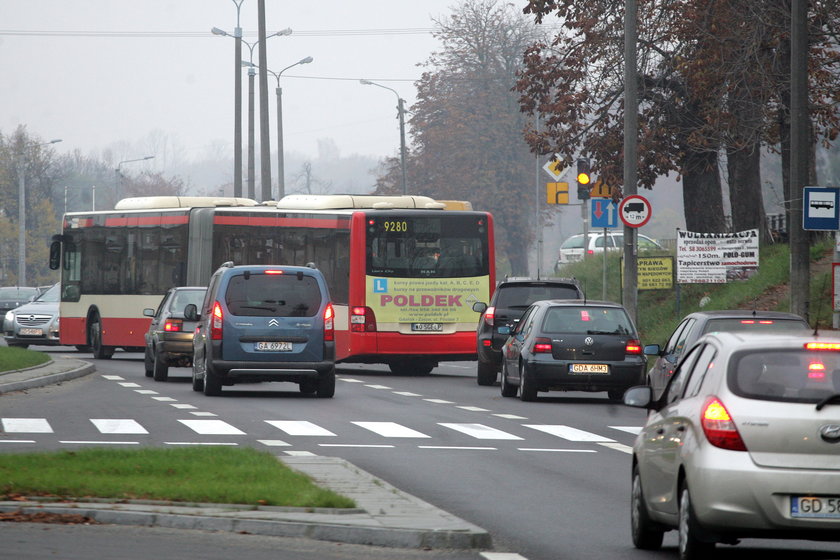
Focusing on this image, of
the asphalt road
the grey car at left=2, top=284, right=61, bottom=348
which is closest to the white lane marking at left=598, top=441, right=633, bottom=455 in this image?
the asphalt road

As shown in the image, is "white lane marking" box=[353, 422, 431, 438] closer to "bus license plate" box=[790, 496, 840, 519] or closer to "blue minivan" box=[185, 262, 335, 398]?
"blue minivan" box=[185, 262, 335, 398]

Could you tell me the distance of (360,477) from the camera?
41.5 ft

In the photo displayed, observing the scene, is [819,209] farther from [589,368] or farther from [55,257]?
[55,257]

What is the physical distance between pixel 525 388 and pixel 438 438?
6.72 meters

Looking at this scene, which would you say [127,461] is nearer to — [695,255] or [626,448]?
[626,448]

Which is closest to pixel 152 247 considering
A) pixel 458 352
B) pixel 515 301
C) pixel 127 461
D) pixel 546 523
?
pixel 458 352

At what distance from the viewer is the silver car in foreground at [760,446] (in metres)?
8.51

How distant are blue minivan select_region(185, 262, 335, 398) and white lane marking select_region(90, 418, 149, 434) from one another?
14.8ft

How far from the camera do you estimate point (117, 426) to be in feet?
60.9

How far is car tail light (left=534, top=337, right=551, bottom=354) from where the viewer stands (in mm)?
24047

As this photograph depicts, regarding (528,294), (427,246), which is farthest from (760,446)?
(427,246)

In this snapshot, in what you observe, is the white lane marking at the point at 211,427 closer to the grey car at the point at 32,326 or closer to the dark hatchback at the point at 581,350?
the dark hatchback at the point at 581,350

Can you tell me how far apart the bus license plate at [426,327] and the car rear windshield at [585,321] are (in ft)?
25.4

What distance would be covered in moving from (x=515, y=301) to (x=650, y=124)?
12483mm
